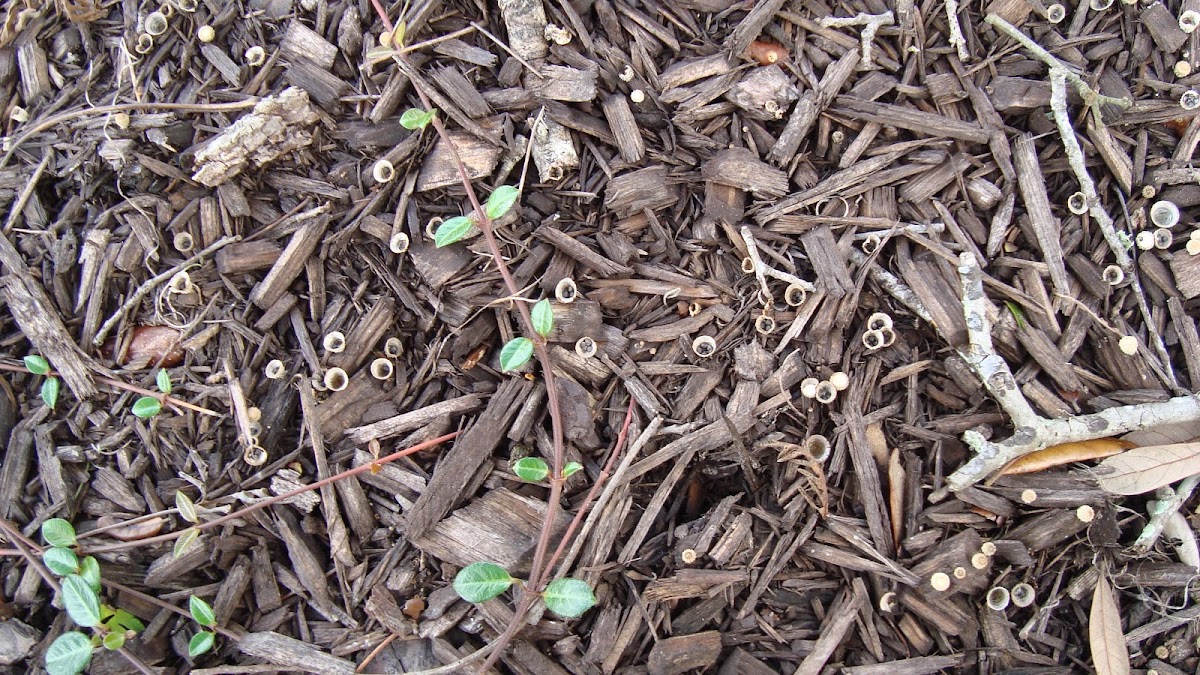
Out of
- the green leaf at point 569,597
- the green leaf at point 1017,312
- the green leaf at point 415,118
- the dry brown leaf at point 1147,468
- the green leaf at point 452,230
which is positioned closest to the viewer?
the green leaf at point 569,597

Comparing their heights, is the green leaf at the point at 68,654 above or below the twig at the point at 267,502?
below

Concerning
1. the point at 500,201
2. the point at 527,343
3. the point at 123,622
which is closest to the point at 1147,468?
the point at 527,343

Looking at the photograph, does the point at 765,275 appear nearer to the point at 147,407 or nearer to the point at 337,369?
the point at 337,369

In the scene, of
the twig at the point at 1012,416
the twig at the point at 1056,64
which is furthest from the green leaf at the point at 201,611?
the twig at the point at 1056,64

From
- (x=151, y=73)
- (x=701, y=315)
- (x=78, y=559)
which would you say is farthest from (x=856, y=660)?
(x=151, y=73)

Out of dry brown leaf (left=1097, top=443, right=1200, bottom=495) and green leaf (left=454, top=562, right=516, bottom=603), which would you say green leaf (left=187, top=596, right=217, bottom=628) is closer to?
green leaf (left=454, top=562, right=516, bottom=603)

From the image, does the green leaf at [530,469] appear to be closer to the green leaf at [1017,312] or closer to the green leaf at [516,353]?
the green leaf at [516,353]

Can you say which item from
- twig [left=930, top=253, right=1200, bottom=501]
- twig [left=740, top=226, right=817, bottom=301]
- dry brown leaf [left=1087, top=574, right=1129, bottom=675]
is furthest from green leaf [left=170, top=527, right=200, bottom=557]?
dry brown leaf [left=1087, top=574, right=1129, bottom=675]
